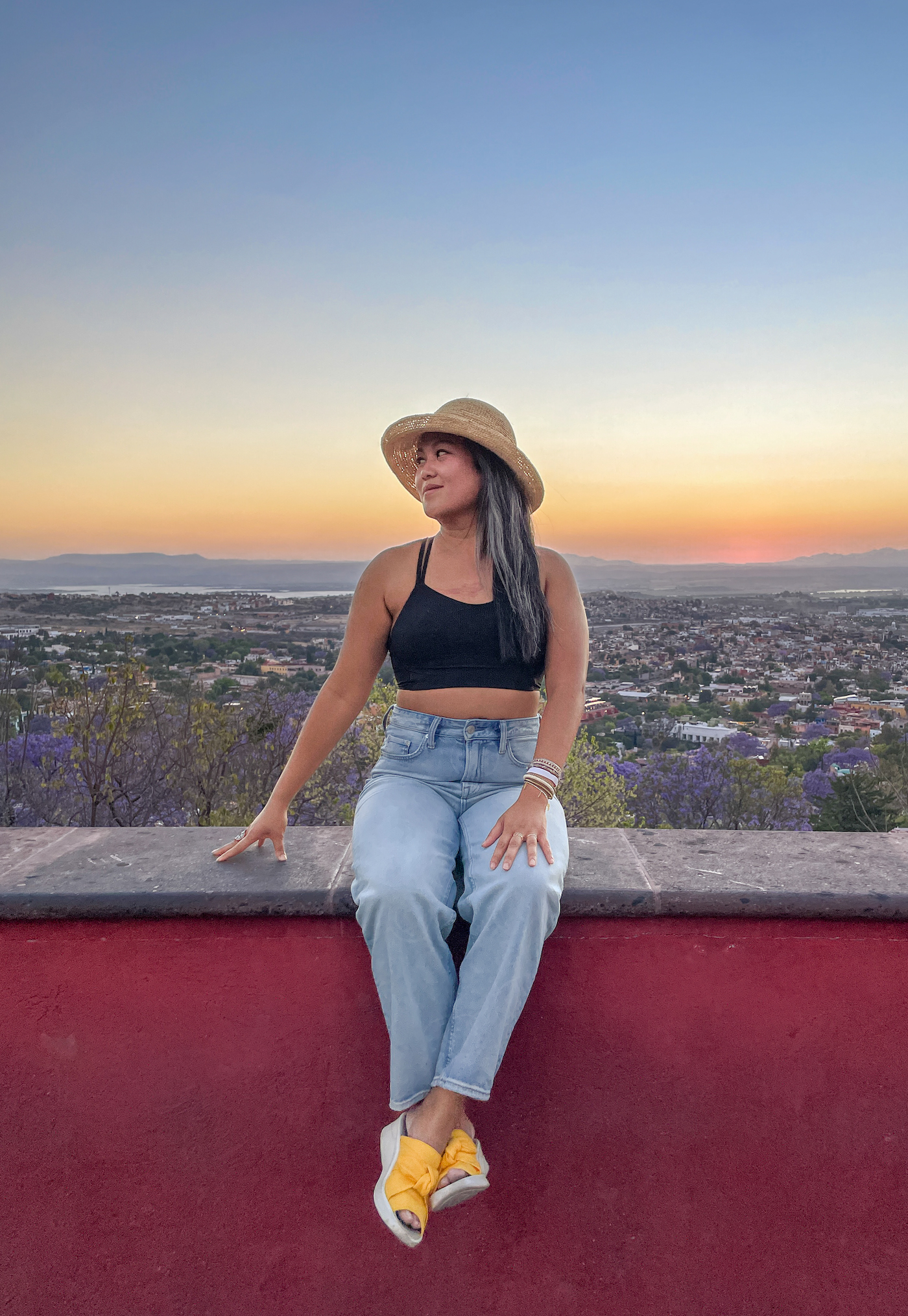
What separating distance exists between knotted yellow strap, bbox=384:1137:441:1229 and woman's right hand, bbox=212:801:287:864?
0.65 meters

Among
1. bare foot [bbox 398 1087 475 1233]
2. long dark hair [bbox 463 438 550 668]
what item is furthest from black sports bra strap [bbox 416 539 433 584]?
bare foot [bbox 398 1087 475 1233]

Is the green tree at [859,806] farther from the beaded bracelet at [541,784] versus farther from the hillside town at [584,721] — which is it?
the beaded bracelet at [541,784]

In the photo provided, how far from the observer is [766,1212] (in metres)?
1.43

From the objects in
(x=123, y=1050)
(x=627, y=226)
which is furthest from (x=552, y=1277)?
(x=627, y=226)

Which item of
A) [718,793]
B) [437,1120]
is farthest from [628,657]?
[437,1120]

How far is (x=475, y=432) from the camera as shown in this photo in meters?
1.75

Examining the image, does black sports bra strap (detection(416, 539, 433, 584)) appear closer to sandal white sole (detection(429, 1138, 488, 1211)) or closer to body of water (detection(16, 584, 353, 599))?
sandal white sole (detection(429, 1138, 488, 1211))

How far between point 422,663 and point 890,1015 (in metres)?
1.24

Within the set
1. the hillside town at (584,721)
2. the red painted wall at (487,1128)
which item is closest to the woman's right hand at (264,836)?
the red painted wall at (487,1128)

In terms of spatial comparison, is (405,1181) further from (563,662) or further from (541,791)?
(563,662)

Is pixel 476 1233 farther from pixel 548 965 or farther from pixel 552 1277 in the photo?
pixel 548 965

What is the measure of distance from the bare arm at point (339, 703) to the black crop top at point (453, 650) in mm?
74

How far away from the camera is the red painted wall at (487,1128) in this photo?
4.66 ft

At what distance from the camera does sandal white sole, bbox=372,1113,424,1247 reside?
3.67 feet
